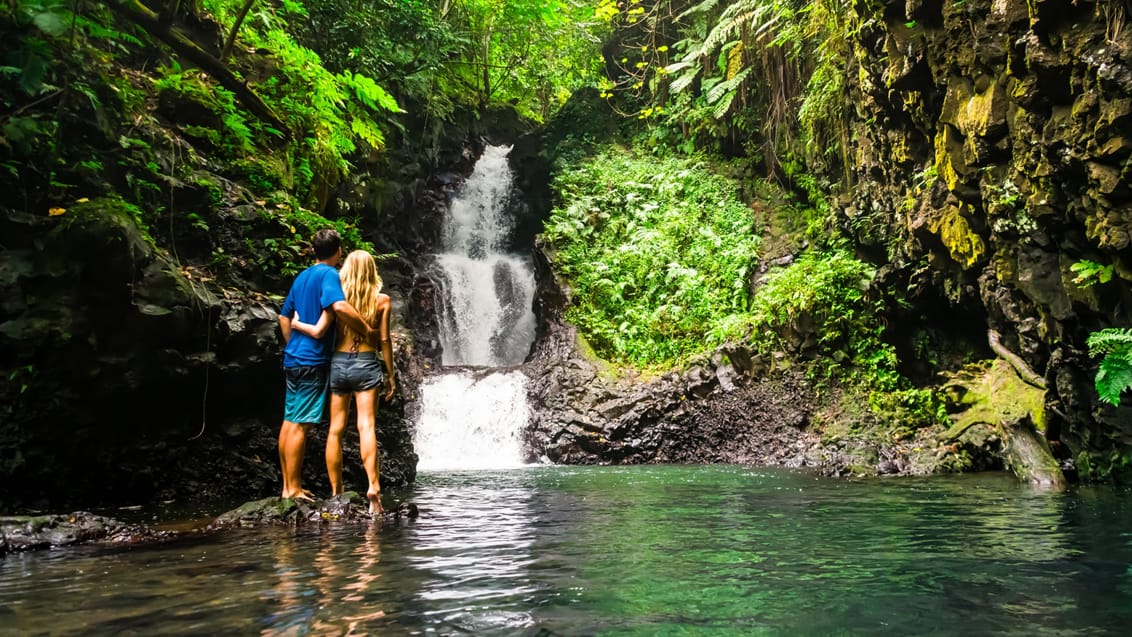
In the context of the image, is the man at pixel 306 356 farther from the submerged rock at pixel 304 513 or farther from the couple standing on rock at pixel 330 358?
the submerged rock at pixel 304 513

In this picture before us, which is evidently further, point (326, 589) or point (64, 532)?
point (64, 532)

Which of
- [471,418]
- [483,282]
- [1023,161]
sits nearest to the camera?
[1023,161]

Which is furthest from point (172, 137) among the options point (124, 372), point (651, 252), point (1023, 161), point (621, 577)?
point (651, 252)

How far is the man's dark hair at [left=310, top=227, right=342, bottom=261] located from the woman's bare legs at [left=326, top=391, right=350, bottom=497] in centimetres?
110

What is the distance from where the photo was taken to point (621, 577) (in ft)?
9.86

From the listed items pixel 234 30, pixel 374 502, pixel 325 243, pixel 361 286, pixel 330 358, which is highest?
→ pixel 234 30

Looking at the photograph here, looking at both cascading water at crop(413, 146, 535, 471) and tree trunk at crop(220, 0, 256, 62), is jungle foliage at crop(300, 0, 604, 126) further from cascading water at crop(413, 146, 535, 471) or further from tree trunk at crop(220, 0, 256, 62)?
tree trunk at crop(220, 0, 256, 62)

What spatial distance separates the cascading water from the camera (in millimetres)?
13664

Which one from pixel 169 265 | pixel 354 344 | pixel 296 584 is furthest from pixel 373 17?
pixel 296 584

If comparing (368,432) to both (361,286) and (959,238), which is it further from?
(959,238)

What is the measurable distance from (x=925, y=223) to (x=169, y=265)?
8850 mm

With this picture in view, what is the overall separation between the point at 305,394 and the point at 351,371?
0.38m

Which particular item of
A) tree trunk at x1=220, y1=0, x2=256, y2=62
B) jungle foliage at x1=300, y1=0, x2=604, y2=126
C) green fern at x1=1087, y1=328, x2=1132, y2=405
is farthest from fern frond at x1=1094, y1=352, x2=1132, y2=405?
jungle foliage at x1=300, y1=0, x2=604, y2=126

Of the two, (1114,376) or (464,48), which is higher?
(464,48)
